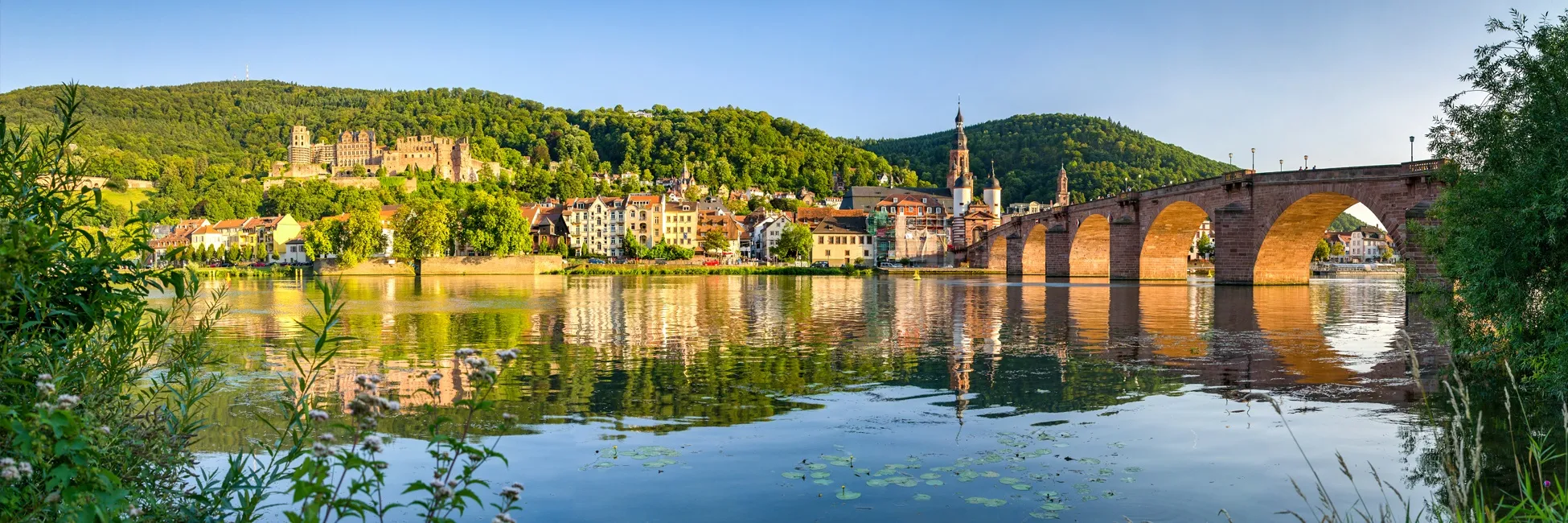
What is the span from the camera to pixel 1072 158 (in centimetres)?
15988

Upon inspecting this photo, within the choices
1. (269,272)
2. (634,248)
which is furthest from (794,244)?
(269,272)

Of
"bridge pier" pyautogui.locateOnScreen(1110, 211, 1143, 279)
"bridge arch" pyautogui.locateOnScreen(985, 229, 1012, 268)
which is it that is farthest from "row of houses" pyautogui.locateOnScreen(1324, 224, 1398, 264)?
"bridge pier" pyautogui.locateOnScreen(1110, 211, 1143, 279)

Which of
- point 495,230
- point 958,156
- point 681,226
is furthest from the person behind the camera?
point 958,156

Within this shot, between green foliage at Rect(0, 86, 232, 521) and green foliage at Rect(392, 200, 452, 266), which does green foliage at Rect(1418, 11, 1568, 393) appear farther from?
green foliage at Rect(392, 200, 452, 266)

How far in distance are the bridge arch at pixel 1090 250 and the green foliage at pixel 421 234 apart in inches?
2185

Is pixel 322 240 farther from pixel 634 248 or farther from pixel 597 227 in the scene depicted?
pixel 597 227

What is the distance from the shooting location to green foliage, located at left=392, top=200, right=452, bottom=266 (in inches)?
3718

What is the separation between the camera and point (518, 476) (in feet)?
28.0

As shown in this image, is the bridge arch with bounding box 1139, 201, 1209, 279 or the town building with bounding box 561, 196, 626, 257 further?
the town building with bounding box 561, 196, 626, 257

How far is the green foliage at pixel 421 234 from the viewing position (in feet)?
310

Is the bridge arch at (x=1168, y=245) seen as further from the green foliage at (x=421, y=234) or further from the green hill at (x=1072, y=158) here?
A: the green hill at (x=1072, y=158)

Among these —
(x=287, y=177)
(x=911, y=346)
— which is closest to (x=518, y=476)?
(x=911, y=346)

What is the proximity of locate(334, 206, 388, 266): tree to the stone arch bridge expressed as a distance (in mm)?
59577

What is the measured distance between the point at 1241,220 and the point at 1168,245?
14671 millimetres
